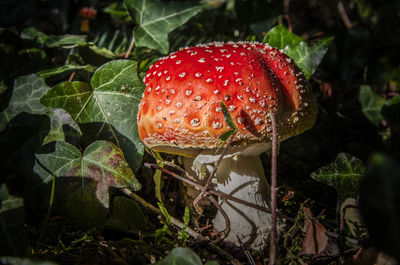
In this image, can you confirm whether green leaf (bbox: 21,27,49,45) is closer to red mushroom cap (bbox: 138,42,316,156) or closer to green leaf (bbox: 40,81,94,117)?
green leaf (bbox: 40,81,94,117)

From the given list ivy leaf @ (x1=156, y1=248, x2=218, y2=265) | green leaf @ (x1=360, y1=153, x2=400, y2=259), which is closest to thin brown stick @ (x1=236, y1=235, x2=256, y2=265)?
ivy leaf @ (x1=156, y1=248, x2=218, y2=265)

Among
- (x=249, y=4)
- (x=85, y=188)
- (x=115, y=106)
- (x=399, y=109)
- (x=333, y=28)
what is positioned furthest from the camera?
(x=333, y=28)

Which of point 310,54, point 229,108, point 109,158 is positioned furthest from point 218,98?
point 310,54

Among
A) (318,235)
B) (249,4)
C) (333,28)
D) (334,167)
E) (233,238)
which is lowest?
(233,238)

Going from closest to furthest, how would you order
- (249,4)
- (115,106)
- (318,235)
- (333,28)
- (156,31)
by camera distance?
(318,235)
(115,106)
(156,31)
(249,4)
(333,28)

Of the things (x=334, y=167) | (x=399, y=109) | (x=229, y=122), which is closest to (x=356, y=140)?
(x=399, y=109)

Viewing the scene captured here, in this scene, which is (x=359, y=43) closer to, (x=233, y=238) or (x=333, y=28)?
(x=333, y=28)
